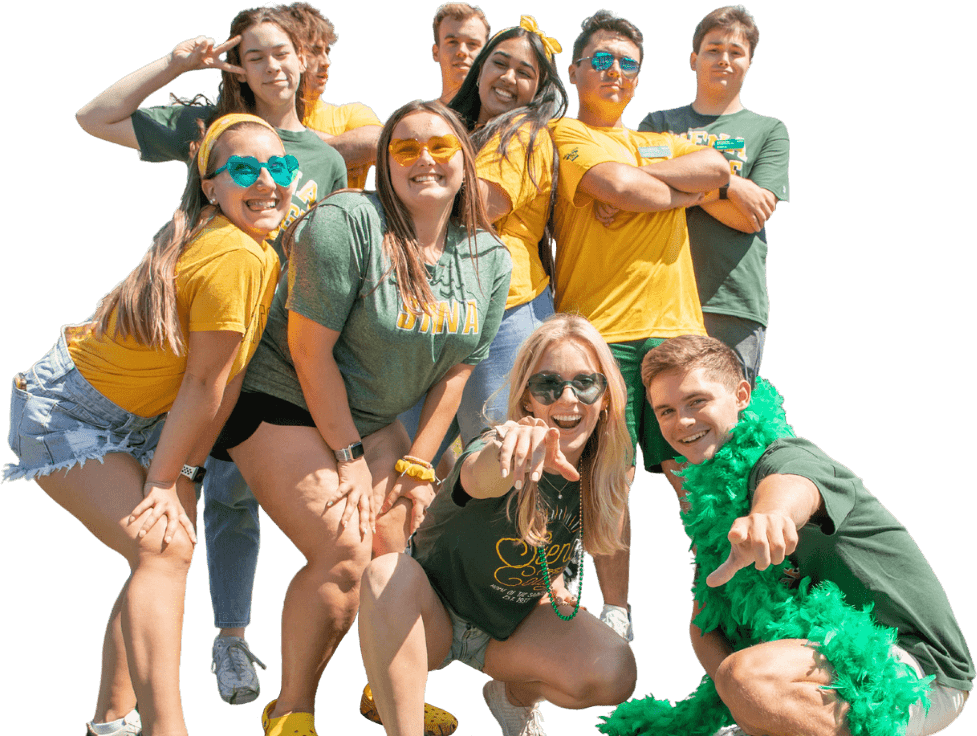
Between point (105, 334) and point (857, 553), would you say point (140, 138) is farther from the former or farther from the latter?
point (857, 553)

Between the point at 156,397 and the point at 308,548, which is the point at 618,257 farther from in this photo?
the point at 156,397

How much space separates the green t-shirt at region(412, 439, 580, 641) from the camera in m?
3.78

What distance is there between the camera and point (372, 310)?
12.9ft

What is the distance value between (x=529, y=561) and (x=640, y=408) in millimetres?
1233

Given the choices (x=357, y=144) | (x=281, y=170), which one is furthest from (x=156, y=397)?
(x=357, y=144)

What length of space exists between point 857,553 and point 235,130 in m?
2.63

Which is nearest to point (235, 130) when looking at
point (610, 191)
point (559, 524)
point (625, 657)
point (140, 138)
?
point (140, 138)

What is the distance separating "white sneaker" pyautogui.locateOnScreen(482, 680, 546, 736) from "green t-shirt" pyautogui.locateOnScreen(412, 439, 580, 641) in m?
0.28

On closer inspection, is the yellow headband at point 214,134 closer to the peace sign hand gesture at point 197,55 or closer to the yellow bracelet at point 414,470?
the peace sign hand gesture at point 197,55

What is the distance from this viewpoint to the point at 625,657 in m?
3.97

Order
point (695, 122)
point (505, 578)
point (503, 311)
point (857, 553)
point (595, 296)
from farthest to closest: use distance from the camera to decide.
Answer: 1. point (695, 122)
2. point (595, 296)
3. point (503, 311)
4. point (505, 578)
5. point (857, 553)

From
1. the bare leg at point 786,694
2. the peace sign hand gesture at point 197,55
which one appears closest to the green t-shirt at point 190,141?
the peace sign hand gesture at point 197,55

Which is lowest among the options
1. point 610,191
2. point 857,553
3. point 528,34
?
point 857,553

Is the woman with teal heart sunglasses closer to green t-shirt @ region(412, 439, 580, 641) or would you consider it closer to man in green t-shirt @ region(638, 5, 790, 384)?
green t-shirt @ region(412, 439, 580, 641)
